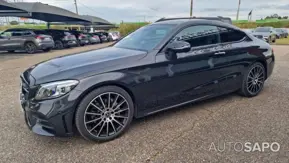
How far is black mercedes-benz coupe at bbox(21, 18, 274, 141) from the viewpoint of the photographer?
101 inches

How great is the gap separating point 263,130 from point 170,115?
4.34 ft

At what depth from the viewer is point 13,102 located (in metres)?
4.34

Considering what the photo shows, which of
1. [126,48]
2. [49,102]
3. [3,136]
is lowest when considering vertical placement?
[3,136]

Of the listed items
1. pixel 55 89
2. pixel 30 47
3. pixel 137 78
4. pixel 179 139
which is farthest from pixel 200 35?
pixel 30 47

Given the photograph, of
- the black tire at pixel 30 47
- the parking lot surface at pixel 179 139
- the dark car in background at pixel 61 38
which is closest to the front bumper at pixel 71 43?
the dark car in background at pixel 61 38

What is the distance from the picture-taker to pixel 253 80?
4.30 meters

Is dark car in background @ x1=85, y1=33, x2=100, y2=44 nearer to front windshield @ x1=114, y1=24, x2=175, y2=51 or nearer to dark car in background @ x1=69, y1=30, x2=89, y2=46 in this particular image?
dark car in background @ x1=69, y1=30, x2=89, y2=46

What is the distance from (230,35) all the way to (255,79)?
1.04 m

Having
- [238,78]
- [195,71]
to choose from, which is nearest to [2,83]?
[195,71]

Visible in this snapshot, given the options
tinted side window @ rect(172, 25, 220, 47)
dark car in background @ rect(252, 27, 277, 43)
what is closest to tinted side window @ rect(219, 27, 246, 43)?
tinted side window @ rect(172, 25, 220, 47)

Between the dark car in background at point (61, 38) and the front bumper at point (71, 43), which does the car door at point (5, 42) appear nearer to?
the dark car in background at point (61, 38)

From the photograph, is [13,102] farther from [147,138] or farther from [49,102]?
[147,138]
